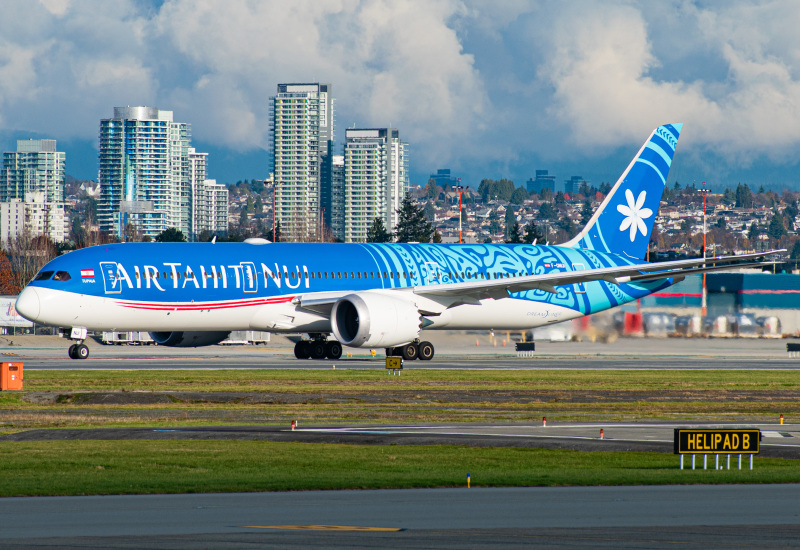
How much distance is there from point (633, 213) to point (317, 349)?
17.9 m

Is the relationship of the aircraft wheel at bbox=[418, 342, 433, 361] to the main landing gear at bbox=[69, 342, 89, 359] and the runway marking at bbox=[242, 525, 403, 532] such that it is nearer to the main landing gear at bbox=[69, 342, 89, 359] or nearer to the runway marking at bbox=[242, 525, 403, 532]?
the main landing gear at bbox=[69, 342, 89, 359]

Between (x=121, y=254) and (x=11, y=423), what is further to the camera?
(x=121, y=254)

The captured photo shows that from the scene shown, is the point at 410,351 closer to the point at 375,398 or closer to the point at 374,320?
the point at 374,320

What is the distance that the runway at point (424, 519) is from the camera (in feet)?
43.1

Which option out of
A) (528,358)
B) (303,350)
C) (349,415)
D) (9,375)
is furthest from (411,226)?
(349,415)

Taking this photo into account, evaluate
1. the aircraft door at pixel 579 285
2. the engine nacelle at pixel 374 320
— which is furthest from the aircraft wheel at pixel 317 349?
the aircraft door at pixel 579 285

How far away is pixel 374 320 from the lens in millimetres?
45938

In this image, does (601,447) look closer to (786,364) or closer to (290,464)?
(290,464)

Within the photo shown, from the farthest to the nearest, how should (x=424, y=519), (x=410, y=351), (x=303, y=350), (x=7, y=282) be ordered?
(x=7, y=282)
(x=303, y=350)
(x=410, y=351)
(x=424, y=519)

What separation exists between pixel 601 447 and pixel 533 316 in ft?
106

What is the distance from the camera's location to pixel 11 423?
27.1 m

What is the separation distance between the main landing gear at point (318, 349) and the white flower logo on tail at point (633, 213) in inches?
647

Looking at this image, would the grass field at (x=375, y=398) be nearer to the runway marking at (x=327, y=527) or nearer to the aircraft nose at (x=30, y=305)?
the aircraft nose at (x=30, y=305)

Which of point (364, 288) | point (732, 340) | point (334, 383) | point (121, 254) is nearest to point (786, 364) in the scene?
point (732, 340)
